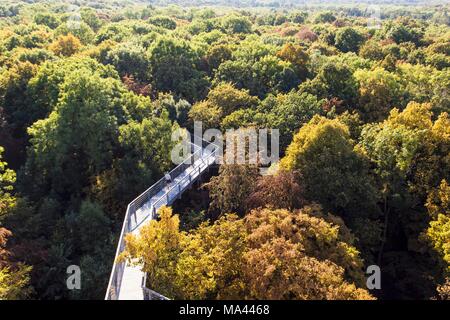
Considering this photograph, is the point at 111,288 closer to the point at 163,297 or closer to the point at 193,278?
the point at 163,297

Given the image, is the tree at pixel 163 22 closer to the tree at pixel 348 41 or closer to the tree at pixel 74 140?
the tree at pixel 348 41

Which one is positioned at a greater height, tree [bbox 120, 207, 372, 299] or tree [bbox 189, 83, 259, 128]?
tree [bbox 189, 83, 259, 128]

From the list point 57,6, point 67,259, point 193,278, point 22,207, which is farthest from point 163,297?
point 57,6

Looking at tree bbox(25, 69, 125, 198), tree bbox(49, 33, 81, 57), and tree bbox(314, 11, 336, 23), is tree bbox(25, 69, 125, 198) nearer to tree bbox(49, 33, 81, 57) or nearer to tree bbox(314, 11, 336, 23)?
tree bbox(49, 33, 81, 57)

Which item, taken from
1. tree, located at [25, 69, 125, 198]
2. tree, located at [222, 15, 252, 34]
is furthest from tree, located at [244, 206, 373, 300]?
tree, located at [222, 15, 252, 34]

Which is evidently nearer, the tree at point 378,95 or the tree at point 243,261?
the tree at point 243,261

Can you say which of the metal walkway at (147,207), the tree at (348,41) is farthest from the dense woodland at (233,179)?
the tree at (348,41)

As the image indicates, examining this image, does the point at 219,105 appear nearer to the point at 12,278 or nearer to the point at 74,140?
the point at 74,140
